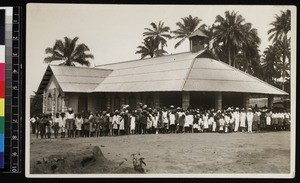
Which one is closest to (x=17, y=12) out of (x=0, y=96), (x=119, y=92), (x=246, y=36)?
(x=0, y=96)

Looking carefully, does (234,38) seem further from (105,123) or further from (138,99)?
(105,123)

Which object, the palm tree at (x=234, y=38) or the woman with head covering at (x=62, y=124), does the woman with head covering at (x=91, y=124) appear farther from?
the palm tree at (x=234, y=38)

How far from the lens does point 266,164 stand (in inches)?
216

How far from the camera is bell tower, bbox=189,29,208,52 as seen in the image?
555 cm

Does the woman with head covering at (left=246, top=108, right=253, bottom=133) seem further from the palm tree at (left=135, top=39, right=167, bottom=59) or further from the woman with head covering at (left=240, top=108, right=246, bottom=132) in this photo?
the palm tree at (left=135, top=39, right=167, bottom=59)

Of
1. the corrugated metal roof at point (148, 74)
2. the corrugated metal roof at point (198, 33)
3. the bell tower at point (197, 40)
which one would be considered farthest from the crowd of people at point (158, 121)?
the corrugated metal roof at point (198, 33)

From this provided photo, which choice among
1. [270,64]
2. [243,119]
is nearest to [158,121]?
[243,119]

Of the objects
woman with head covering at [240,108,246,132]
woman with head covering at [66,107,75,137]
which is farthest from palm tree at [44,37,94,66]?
woman with head covering at [240,108,246,132]

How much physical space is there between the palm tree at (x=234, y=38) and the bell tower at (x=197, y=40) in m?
0.15

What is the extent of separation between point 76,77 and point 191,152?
1.83 meters

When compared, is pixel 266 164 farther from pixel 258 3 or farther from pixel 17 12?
pixel 17 12

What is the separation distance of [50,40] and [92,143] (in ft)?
4.79

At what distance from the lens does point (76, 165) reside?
5.43 metres

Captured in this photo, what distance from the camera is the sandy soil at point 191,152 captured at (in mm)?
5453
